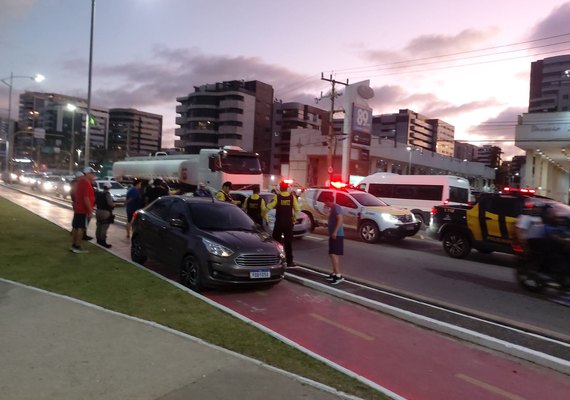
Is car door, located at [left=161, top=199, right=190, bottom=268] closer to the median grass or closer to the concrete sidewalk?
the median grass

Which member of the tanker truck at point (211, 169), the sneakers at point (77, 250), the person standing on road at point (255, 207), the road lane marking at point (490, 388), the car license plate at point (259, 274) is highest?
the tanker truck at point (211, 169)

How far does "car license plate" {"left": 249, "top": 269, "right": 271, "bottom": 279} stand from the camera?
7274mm

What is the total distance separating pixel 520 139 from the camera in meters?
32.4

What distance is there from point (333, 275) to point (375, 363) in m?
3.66

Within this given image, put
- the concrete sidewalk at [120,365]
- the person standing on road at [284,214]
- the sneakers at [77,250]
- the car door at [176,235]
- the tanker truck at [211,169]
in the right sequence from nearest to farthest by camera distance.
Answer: the concrete sidewalk at [120,365] < the car door at [176,235] < the person standing on road at [284,214] < the sneakers at [77,250] < the tanker truck at [211,169]

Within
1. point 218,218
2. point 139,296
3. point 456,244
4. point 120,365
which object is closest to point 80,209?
point 218,218

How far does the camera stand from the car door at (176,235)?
7.86 metres

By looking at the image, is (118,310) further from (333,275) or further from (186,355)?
(333,275)

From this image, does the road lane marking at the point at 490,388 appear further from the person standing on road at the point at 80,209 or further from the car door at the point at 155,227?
the person standing on road at the point at 80,209

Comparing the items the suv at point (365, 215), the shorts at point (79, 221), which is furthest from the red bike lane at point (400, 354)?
the suv at point (365, 215)

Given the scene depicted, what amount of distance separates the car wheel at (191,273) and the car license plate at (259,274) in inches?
31.9

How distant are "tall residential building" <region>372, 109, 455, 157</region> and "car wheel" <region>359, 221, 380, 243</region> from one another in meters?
134

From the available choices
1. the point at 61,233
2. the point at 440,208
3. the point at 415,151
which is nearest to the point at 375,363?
the point at 440,208

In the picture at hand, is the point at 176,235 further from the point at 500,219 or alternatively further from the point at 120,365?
the point at 500,219
